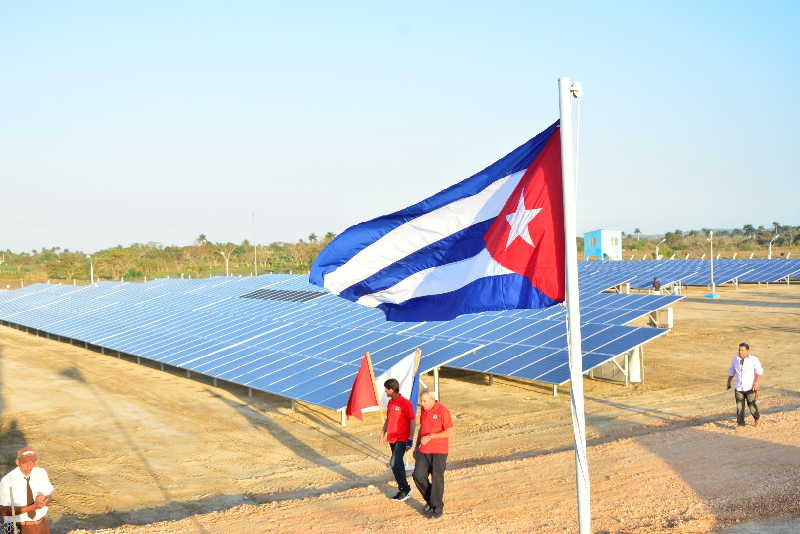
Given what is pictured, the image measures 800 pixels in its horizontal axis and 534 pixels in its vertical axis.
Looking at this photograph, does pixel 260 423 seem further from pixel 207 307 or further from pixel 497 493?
pixel 207 307

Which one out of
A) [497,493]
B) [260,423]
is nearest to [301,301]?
[260,423]

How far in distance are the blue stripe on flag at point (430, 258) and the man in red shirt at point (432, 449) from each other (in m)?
1.69

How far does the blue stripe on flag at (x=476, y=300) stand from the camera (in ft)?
20.8

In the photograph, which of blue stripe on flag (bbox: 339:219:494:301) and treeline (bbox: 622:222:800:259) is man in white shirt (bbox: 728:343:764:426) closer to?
blue stripe on flag (bbox: 339:219:494:301)

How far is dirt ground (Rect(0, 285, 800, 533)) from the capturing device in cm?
911

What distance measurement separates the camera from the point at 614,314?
23266mm

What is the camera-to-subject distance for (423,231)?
23.6ft

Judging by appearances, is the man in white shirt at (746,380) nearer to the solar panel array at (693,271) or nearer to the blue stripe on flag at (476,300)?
the blue stripe on flag at (476,300)

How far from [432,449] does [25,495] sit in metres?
4.44

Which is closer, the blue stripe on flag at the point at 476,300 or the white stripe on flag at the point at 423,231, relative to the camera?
the blue stripe on flag at the point at 476,300

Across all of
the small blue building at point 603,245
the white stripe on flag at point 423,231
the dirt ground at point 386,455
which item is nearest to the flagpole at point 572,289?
the white stripe on flag at point 423,231

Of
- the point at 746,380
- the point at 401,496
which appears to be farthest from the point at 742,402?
the point at 401,496

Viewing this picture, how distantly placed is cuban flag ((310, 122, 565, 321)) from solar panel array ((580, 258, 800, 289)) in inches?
1529

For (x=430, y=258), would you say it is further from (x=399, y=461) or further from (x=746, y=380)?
(x=746, y=380)
